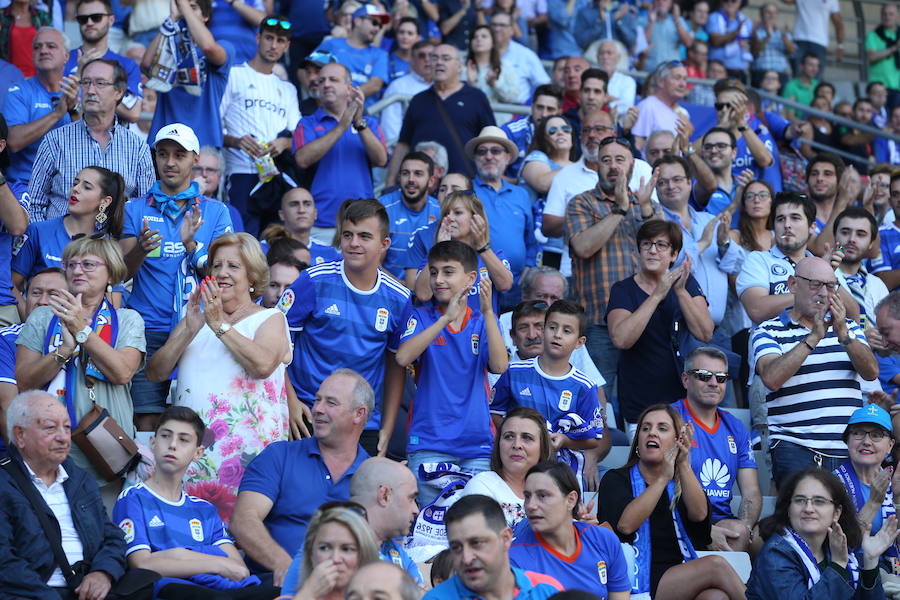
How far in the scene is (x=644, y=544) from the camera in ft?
21.3

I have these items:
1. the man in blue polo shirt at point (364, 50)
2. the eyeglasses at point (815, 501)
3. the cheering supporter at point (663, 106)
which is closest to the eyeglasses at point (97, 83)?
the man in blue polo shirt at point (364, 50)

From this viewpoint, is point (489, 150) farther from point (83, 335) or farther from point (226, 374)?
point (83, 335)

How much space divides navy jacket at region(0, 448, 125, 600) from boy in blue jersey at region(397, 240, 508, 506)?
1.69 meters

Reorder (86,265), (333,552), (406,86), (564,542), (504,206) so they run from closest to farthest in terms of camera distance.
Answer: (333,552) < (564,542) < (86,265) < (504,206) < (406,86)

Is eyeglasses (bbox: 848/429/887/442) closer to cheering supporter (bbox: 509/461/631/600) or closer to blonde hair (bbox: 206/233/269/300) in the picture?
cheering supporter (bbox: 509/461/631/600)

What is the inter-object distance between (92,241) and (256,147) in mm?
3129

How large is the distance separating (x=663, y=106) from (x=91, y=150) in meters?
5.60

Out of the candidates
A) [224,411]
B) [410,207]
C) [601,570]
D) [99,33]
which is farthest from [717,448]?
[99,33]

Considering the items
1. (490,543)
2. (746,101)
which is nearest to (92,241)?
(490,543)

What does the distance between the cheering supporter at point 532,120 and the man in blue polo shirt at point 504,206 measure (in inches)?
40.0

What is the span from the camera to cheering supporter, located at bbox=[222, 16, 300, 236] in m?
9.78

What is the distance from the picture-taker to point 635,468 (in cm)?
666

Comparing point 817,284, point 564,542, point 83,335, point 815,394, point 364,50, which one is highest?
point 364,50

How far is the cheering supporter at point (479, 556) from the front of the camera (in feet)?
16.5
